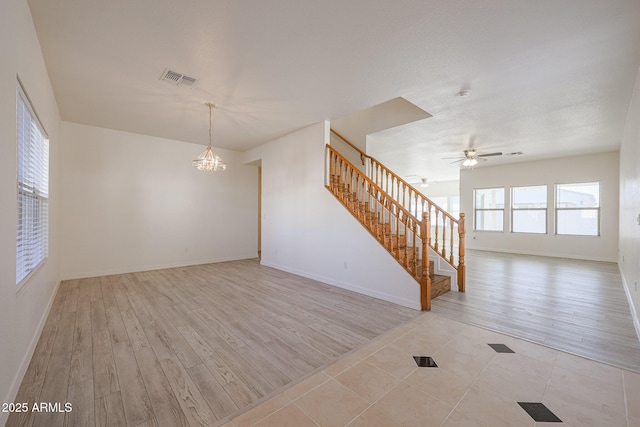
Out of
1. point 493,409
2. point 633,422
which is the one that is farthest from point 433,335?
point 633,422

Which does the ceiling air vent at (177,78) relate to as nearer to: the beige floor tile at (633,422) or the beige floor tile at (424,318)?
the beige floor tile at (424,318)

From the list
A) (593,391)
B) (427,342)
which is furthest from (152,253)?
(593,391)

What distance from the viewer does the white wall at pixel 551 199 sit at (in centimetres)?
678

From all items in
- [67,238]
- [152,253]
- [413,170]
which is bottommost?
[152,253]

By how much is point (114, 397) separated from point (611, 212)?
34.3ft

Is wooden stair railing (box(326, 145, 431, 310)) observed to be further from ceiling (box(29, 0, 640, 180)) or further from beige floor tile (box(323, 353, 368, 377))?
beige floor tile (box(323, 353, 368, 377))

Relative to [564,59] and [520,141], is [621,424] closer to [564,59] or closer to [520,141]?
[564,59]

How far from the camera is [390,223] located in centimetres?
410

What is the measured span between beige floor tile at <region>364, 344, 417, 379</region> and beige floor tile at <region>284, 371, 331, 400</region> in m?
0.44

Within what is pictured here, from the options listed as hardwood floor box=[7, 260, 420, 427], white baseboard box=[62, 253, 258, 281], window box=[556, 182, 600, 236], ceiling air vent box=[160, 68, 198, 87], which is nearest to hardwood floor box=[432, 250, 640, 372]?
hardwood floor box=[7, 260, 420, 427]

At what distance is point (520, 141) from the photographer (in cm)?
583

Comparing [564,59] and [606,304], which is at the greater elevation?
[564,59]

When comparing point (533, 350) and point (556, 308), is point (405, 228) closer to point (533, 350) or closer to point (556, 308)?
point (533, 350)

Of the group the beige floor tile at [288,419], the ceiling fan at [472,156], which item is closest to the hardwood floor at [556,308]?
the beige floor tile at [288,419]
